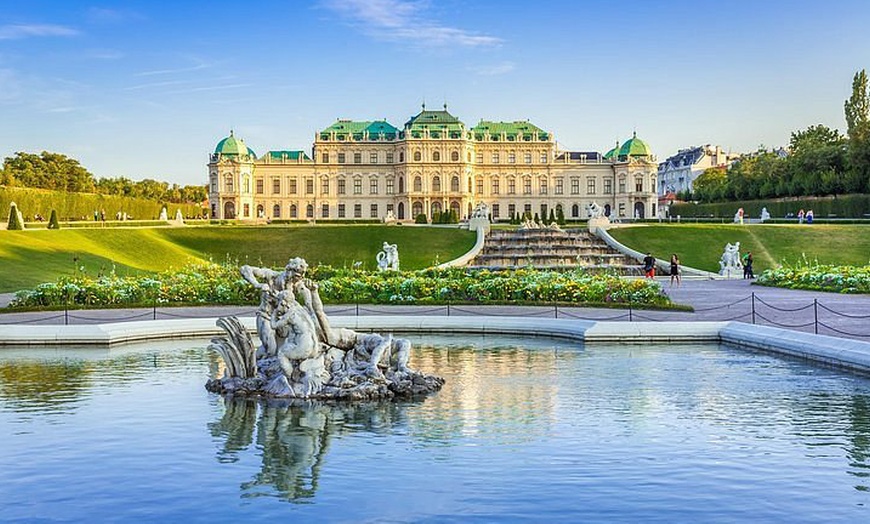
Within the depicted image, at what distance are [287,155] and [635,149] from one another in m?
40.8

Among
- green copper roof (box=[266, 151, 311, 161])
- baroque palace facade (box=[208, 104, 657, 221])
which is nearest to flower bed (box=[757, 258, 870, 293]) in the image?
baroque palace facade (box=[208, 104, 657, 221])

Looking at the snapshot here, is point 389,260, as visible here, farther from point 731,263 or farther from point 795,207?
point 795,207

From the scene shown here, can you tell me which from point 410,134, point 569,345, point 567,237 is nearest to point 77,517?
point 569,345

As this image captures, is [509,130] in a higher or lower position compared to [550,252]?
higher

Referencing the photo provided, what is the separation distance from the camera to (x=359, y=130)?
108500mm

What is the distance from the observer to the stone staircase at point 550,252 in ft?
145

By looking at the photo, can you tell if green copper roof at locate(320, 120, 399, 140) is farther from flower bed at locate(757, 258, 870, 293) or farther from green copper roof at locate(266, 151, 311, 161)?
flower bed at locate(757, 258, 870, 293)

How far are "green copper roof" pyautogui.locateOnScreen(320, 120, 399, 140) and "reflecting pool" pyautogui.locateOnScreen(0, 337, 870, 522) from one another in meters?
94.1

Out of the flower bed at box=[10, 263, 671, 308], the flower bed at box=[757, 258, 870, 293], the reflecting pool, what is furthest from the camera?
the flower bed at box=[757, 258, 870, 293]

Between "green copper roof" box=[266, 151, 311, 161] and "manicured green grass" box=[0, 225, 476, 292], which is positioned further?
"green copper roof" box=[266, 151, 311, 161]

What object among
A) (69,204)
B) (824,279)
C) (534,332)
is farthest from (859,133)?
(69,204)

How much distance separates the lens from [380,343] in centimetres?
1259

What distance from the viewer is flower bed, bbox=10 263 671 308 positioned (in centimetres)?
2419

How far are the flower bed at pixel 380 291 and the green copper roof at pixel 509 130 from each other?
275 feet
